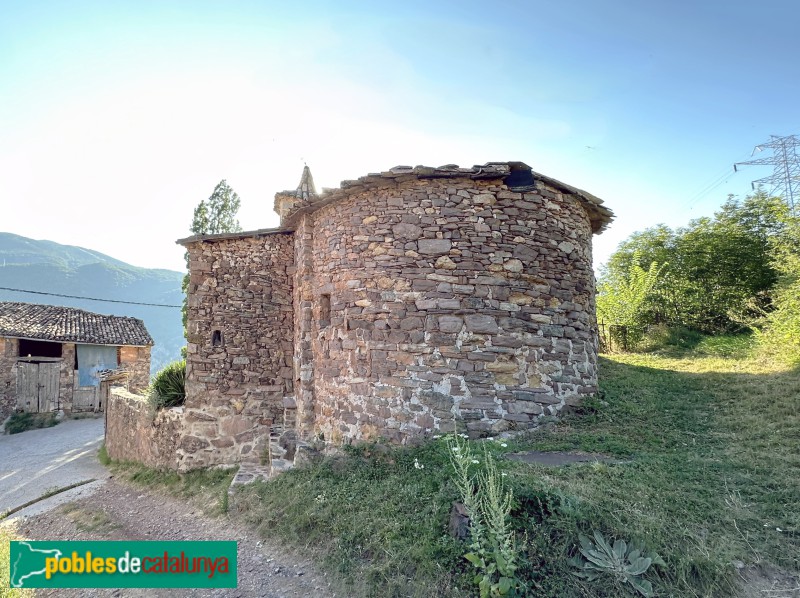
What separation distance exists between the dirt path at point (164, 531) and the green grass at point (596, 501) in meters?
0.27

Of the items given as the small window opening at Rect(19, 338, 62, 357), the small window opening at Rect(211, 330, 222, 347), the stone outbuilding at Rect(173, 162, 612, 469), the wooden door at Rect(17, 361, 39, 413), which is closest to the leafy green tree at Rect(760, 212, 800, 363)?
the stone outbuilding at Rect(173, 162, 612, 469)

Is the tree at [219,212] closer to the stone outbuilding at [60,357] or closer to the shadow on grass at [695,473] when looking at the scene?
the stone outbuilding at [60,357]

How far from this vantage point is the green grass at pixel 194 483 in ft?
23.1

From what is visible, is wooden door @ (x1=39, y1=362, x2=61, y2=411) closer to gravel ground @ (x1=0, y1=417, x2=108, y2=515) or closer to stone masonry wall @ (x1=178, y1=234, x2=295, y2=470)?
gravel ground @ (x1=0, y1=417, x2=108, y2=515)

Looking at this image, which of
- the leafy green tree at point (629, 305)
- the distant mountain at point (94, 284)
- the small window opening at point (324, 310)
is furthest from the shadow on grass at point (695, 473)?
the distant mountain at point (94, 284)

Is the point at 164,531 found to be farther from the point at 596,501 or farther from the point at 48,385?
the point at 48,385

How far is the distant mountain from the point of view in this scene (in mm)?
95938

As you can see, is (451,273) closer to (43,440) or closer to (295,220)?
(295,220)

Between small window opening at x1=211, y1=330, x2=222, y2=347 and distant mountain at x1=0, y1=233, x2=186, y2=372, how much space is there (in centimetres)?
7952

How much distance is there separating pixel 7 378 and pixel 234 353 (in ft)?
53.0

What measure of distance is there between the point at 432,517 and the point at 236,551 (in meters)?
2.56

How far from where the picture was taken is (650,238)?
60.9ft

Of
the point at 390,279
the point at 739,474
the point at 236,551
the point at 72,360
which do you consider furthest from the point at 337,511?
the point at 72,360

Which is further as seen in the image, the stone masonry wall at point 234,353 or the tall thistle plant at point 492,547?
the stone masonry wall at point 234,353
